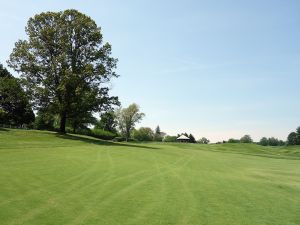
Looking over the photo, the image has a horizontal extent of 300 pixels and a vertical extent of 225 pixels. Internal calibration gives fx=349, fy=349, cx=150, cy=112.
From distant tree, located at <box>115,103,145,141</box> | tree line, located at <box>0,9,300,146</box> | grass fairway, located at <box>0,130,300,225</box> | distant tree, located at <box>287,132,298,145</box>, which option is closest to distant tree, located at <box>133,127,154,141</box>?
distant tree, located at <box>115,103,145,141</box>

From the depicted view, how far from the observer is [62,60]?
148 feet

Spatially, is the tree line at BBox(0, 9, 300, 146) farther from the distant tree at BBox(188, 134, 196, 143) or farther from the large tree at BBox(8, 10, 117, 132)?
the distant tree at BBox(188, 134, 196, 143)

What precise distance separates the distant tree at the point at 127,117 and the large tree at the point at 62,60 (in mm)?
97254

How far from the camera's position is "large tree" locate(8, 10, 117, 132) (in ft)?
149

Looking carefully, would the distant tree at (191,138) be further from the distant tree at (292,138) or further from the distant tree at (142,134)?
the distant tree at (292,138)

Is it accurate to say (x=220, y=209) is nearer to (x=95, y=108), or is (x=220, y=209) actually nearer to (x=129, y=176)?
(x=129, y=176)

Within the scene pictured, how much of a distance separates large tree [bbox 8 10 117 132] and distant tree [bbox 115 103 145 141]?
97.3m

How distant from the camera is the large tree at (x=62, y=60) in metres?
45.3

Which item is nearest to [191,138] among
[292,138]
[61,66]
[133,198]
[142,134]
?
[142,134]

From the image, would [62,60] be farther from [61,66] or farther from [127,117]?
[127,117]

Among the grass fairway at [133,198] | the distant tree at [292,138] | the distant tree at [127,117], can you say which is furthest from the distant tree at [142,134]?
the grass fairway at [133,198]

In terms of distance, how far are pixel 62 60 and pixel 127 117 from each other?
328 ft

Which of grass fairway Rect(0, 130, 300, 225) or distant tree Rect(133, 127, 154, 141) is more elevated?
distant tree Rect(133, 127, 154, 141)

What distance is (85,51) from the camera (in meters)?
46.9
